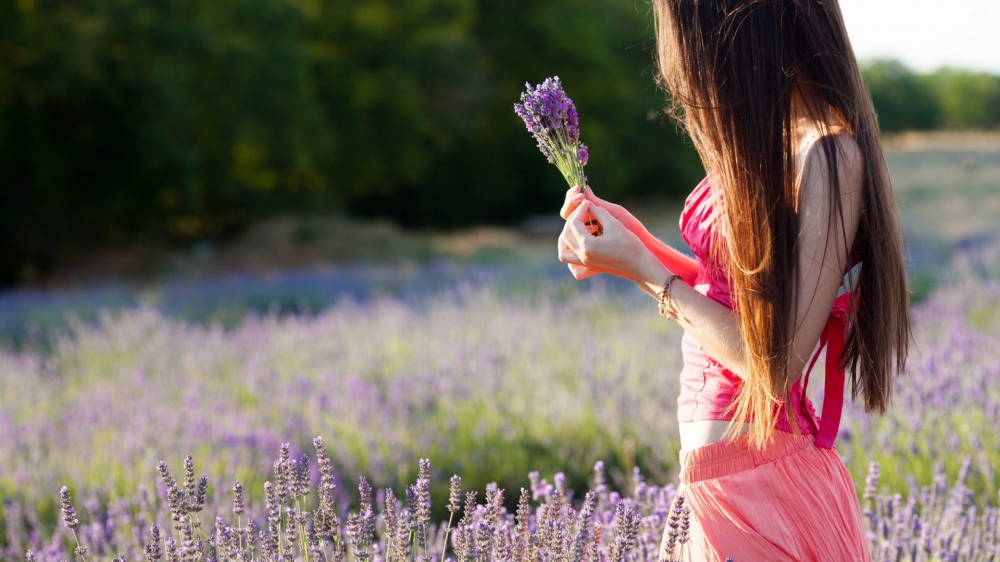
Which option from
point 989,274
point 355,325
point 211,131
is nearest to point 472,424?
point 355,325

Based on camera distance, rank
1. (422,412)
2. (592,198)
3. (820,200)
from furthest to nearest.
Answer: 1. (422,412)
2. (592,198)
3. (820,200)

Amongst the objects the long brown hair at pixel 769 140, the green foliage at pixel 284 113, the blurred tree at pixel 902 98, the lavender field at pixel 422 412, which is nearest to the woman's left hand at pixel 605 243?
the long brown hair at pixel 769 140

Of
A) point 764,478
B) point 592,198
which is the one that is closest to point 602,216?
point 592,198

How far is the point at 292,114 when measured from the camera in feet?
Result: 57.4

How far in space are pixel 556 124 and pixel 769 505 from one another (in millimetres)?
811

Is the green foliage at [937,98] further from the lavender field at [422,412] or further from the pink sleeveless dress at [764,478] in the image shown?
the pink sleeveless dress at [764,478]

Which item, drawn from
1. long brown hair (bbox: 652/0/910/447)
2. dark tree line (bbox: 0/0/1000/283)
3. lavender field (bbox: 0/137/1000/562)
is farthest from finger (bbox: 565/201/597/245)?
dark tree line (bbox: 0/0/1000/283)

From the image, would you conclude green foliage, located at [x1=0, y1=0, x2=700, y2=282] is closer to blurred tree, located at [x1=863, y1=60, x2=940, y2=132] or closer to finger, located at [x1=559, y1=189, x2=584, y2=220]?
finger, located at [x1=559, y1=189, x2=584, y2=220]

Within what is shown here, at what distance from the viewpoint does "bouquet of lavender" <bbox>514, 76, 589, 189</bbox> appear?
169 cm

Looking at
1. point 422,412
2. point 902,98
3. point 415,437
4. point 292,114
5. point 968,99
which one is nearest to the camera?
point 415,437

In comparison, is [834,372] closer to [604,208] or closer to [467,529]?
[604,208]

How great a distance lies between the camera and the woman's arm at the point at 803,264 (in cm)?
158

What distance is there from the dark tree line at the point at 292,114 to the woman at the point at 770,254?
220 cm

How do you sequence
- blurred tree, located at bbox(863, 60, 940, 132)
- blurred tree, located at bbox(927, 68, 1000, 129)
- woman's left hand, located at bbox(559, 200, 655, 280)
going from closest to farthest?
woman's left hand, located at bbox(559, 200, 655, 280) < blurred tree, located at bbox(863, 60, 940, 132) < blurred tree, located at bbox(927, 68, 1000, 129)
